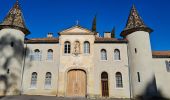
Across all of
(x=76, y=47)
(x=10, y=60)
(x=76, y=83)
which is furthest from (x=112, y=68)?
(x=10, y=60)

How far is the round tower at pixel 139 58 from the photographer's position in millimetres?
23078

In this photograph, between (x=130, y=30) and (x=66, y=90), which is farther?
(x=130, y=30)

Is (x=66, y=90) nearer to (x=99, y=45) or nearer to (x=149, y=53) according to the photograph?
(x=99, y=45)

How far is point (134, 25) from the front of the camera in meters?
26.0

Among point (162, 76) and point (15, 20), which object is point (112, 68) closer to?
point (162, 76)

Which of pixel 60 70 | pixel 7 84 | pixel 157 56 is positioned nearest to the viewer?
pixel 7 84

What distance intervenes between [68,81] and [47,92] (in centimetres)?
273

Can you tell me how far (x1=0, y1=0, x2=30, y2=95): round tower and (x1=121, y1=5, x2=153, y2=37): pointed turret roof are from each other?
12.7 m

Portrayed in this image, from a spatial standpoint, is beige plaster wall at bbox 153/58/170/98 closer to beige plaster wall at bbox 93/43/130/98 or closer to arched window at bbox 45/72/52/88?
beige plaster wall at bbox 93/43/130/98

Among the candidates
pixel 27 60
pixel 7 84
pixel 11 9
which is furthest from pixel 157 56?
pixel 11 9

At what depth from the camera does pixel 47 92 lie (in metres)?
23.8

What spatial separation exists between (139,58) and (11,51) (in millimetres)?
15062

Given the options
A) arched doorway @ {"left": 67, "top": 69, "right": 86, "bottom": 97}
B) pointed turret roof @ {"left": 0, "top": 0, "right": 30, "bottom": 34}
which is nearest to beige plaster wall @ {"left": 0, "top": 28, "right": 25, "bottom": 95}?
pointed turret roof @ {"left": 0, "top": 0, "right": 30, "bottom": 34}

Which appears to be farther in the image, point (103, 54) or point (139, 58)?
point (103, 54)
